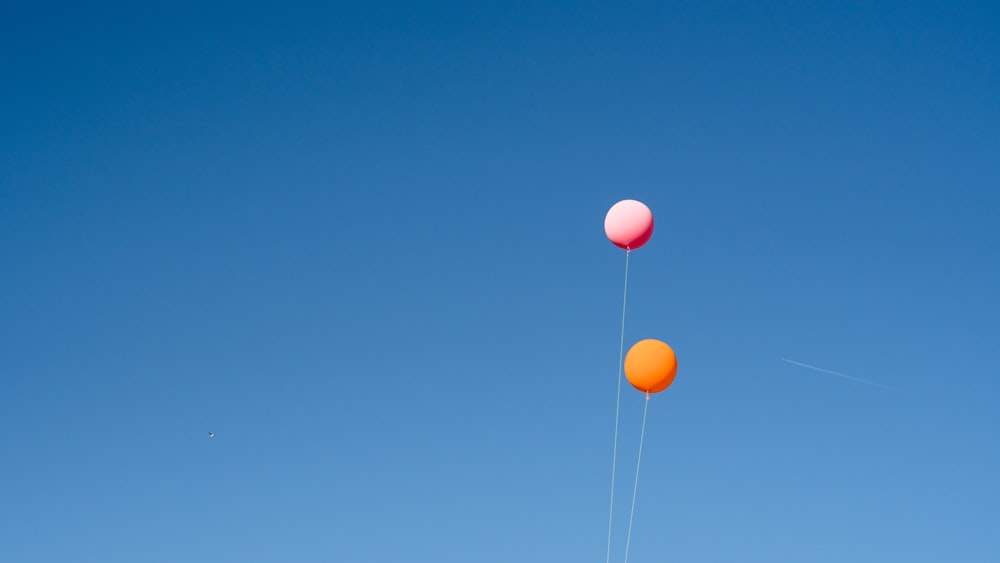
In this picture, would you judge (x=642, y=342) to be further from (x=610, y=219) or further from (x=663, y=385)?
(x=610, y=219)

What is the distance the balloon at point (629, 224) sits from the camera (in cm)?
1627

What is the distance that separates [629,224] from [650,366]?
2.56 m

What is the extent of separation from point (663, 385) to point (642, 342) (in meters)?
0.83

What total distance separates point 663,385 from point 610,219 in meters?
3.11

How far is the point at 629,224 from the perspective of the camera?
53.3ft

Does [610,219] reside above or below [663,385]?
above

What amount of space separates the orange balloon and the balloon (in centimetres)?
186

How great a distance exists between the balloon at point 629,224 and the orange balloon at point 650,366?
6.09 feet

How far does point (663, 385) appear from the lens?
16.0m

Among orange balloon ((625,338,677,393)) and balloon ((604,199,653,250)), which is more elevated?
balloon ((604,199,653,250))

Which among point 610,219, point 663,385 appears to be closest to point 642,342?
point 663,385

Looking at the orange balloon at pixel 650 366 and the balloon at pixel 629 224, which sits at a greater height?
the balloon at pixel 629 224

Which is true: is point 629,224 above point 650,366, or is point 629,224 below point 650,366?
above

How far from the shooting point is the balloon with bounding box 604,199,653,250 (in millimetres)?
16266
